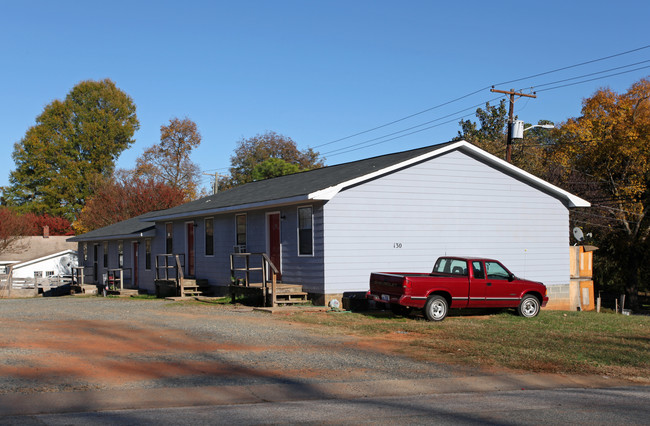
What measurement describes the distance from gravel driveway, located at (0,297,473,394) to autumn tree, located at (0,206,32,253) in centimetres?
4075

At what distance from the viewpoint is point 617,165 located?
130 feet

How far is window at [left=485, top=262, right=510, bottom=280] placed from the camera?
17.7m

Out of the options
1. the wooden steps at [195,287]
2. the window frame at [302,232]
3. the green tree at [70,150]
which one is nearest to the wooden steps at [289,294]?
the window frame at [302,232]

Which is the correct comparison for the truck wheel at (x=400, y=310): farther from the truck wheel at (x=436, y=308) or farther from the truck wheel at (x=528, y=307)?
the truck wheel at (x=528, y=307)

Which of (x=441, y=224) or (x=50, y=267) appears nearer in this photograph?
(x=441, y=224)

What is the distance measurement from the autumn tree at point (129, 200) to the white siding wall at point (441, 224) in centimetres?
3512


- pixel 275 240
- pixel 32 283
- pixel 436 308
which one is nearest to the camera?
pixel 436 308

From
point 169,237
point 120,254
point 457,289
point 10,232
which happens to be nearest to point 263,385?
point 457,289

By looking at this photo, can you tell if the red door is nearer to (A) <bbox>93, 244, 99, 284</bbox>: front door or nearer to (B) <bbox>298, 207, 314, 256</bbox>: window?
(B) <bbox>298, 207, 314, 256</bbox>: window

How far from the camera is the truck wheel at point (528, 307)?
711 inches

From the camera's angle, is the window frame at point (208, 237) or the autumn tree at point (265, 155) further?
the autumn tree at point (265, 155)

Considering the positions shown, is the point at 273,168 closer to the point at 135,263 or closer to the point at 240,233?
the point at 135,263

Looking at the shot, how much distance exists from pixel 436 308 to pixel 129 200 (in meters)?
41.1

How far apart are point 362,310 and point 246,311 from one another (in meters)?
3.38
